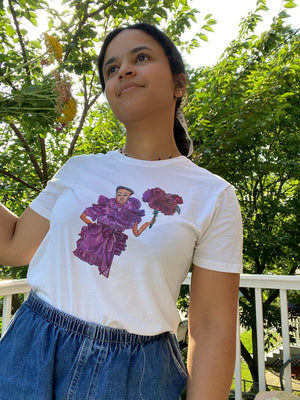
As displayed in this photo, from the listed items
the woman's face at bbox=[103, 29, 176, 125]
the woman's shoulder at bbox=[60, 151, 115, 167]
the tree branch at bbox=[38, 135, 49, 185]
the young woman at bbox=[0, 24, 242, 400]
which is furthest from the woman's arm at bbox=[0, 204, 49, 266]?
the tree branch at bbox=[38, 135, 49, 185]

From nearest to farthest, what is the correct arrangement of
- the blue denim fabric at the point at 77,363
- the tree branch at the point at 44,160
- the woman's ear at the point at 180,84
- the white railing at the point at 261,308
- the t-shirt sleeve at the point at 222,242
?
the blue denim fabric at the point at 77,363 → the t-shirt sleeve at the point at 222,242 → the woman's ear at the point at 180,84 → the white railing at the point at 261,308 → the tree branch at the point at 44,160

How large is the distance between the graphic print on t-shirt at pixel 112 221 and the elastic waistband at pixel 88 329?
117mm

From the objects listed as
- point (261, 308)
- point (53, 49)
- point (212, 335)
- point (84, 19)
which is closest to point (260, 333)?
point (261, 308)

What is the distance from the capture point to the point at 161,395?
77 cm

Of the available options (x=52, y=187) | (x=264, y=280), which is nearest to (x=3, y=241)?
(x=52, y=187)

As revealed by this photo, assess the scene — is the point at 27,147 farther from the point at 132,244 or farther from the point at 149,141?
the point at 132,244

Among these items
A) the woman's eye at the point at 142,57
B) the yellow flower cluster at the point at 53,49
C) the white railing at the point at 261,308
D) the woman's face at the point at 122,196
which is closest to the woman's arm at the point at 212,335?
the woman's face at the point at 122,196

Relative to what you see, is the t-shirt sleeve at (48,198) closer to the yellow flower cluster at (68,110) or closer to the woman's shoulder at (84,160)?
the woman's shoulder at (84,160)

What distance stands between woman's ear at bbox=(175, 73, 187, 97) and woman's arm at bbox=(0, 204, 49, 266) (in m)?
0.56

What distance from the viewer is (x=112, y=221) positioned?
2.82 feet

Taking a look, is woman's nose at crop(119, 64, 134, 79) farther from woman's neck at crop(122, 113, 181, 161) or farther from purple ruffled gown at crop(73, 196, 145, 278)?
purple ruffled gown at crop(73, 196, 145, 278)

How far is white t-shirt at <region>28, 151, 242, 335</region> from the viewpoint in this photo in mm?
796

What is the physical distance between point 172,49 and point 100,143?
1.88 m

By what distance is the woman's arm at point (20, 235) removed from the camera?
95 centimetres
